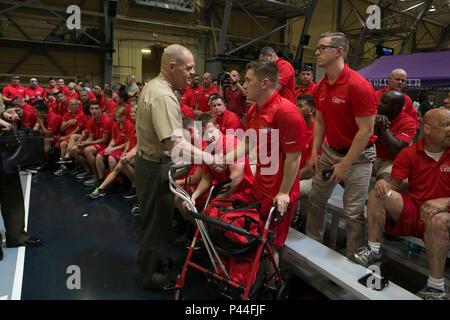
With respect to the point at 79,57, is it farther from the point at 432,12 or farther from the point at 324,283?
the point at 432,12

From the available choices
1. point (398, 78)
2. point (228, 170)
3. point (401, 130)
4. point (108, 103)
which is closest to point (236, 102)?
point (398, 78)

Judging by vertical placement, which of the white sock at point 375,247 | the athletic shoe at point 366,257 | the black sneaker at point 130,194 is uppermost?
the white sock at point 375,247

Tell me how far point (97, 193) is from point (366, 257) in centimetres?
406

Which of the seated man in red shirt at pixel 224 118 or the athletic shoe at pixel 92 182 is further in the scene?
the athletic shoe at pixel 92 182

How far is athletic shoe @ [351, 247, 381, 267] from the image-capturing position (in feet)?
7.38

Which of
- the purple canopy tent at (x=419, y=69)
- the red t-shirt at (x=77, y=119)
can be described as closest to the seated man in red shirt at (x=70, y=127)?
the red t-shirt at (x=77, y=119)

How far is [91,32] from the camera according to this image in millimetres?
11406

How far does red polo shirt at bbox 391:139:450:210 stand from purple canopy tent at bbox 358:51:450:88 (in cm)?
548

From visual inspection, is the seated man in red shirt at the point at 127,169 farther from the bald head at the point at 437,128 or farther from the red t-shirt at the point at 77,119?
the bald head at the point at 437,128

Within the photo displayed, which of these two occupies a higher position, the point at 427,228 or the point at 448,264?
the point at 427,228

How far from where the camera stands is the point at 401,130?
316 centimetres

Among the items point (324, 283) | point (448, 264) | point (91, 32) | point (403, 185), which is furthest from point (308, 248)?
point (91, 32)

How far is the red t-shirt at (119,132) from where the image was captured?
5426 mm
